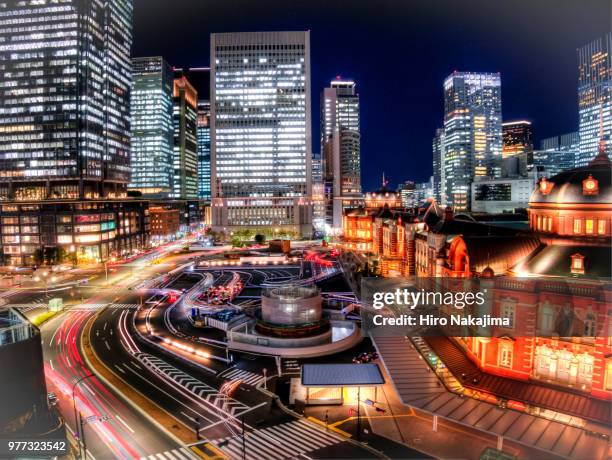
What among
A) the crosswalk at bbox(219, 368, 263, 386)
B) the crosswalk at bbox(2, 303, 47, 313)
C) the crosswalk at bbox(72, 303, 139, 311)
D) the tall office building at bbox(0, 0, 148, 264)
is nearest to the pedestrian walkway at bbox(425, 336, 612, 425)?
the crosswalk at bbox(219, 368, 263, 386)

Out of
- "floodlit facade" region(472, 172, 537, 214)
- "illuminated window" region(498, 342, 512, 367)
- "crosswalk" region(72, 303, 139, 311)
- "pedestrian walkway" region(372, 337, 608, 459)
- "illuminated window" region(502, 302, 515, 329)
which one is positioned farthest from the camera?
"floodlit facade" region(472, 172, 537, 214)

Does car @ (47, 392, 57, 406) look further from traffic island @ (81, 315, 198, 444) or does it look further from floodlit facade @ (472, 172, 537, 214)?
floodlit facade @ (472, 172, 537, 214)

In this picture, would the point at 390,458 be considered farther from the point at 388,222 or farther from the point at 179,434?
the point at 388,222

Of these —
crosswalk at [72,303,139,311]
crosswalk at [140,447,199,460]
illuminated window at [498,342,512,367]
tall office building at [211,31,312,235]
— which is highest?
tall office building at [211,31,312,235]

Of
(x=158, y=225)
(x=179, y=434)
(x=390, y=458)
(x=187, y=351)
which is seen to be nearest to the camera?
(x=390, y=458)

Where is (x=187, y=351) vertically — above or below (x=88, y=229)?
below

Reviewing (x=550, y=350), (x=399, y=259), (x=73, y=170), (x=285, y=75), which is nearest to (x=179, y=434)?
(x=550, y=350)
